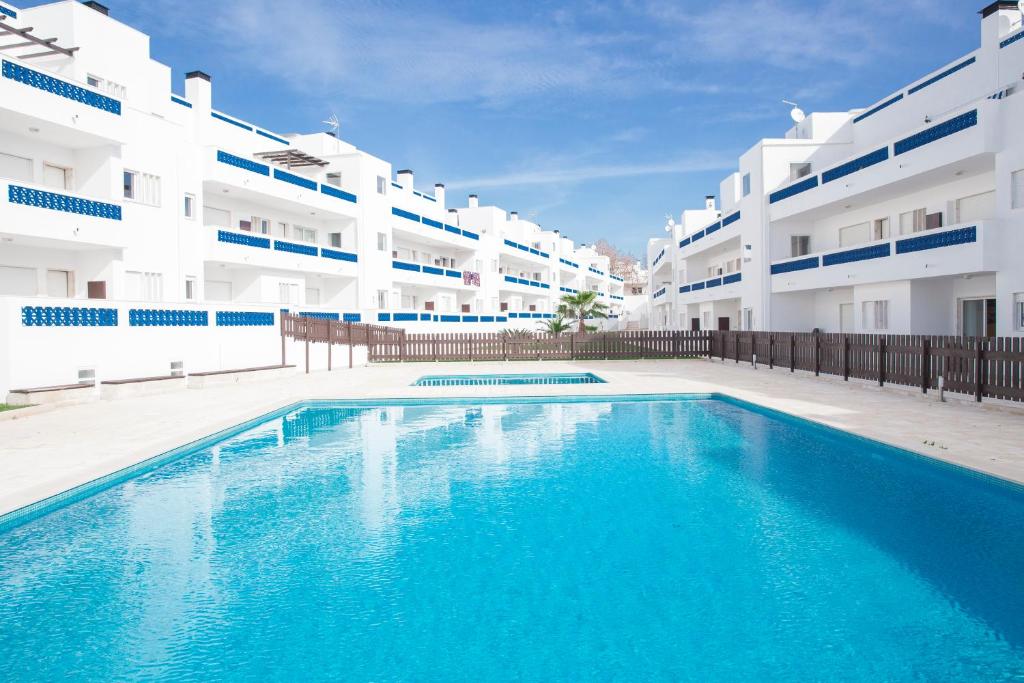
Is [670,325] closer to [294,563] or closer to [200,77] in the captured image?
[200,77]

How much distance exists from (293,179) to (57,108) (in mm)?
13390

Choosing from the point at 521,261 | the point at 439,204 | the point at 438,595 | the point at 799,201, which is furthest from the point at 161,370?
the point at 521,261

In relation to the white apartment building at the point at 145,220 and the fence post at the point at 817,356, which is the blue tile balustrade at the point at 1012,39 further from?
the white apartment building at the point at 145,220

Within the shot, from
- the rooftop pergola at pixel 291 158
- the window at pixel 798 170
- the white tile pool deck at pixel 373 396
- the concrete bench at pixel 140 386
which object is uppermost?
the rooftop pergola at pixel 291 158

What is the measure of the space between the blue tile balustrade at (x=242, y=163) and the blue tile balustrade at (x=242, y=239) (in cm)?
298

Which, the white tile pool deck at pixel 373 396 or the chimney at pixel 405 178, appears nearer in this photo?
the white tile pool deck at pixel 373 396

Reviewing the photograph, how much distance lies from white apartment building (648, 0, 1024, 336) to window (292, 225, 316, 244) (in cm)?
2373

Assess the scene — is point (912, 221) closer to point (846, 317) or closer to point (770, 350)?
point (846, 317)

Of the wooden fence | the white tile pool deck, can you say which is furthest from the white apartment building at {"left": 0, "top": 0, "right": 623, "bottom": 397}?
the wooden fence

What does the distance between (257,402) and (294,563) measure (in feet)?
33.5

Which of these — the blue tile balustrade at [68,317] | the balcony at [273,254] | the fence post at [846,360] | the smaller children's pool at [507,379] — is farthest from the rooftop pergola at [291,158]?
the fence post at [846,360]

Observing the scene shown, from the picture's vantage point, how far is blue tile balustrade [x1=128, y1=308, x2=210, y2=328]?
16997 millimetres

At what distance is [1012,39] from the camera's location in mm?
20547

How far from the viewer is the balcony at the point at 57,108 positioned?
A: 17.6 metres
